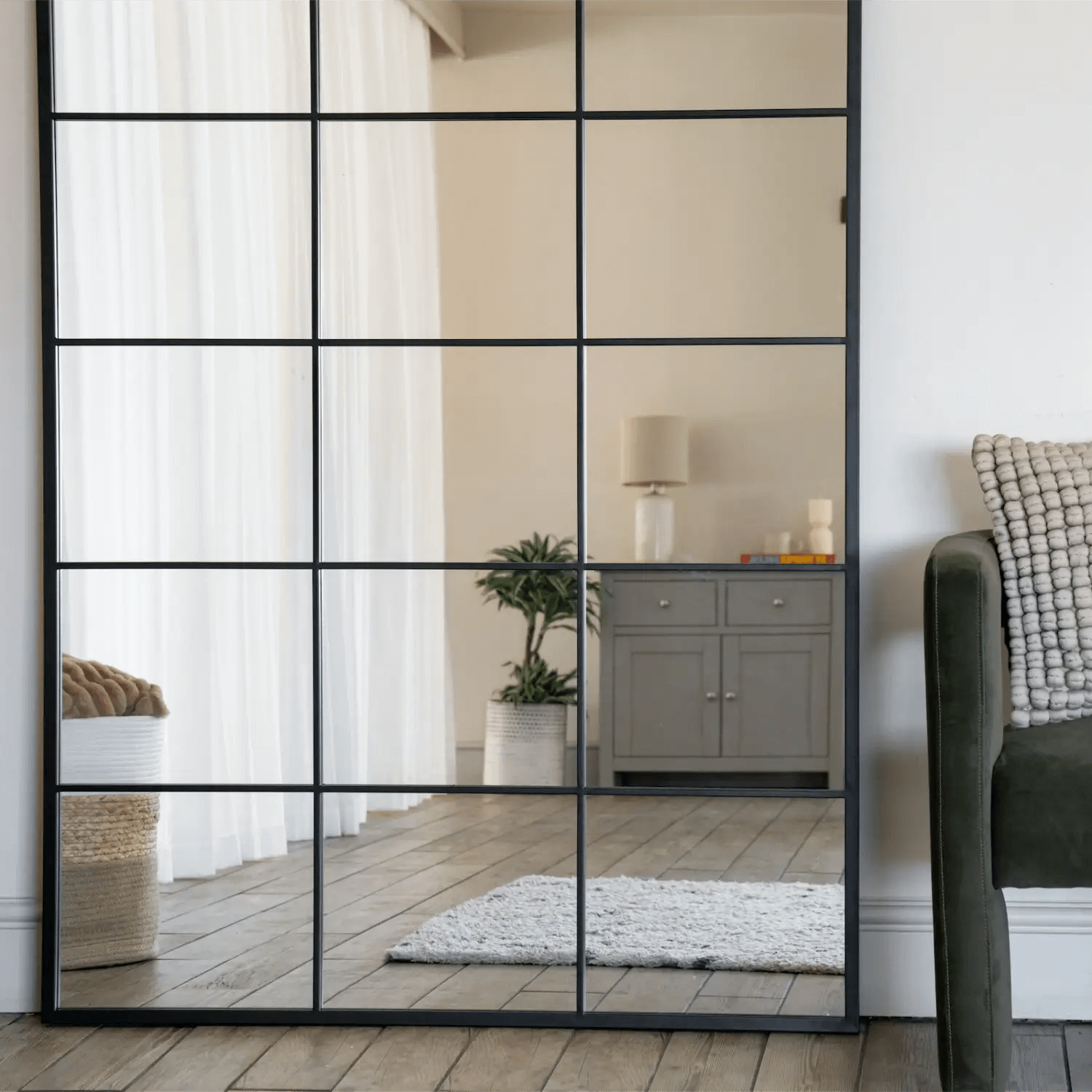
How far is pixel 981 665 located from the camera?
73.9 inches

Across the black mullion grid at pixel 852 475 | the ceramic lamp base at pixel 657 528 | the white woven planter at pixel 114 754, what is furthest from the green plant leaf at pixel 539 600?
the white woven planter at pixel 114 754

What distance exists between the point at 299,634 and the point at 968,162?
151 cm

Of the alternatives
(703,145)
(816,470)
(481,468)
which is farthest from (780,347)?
(481,468)

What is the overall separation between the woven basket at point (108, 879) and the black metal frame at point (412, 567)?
2 centimetres

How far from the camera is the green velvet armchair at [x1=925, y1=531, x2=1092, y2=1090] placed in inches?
73.5

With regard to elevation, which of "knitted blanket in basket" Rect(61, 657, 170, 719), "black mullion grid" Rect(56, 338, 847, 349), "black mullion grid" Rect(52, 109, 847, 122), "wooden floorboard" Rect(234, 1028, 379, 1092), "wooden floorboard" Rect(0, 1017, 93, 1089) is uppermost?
"black mullion grid" Rect(52, 109, 847, 122)

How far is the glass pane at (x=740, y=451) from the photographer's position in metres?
2.32

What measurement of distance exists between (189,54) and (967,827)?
1.91 metres

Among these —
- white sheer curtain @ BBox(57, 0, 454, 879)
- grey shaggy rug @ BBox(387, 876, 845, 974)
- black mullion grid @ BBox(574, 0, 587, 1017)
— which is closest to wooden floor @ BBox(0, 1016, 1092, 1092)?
grey shaggy rug @ BBox(387, 876, 845, 974)

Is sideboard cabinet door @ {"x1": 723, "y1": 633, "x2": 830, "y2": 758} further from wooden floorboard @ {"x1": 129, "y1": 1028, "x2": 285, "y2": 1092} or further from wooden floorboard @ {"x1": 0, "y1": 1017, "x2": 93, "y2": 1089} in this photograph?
wooden floorboard @ {"x1": 0, "y1": 1017, "x2": 93, "y2": 1089}

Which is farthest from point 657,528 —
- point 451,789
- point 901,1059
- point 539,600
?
point 901,1059

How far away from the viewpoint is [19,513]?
96.5 inches

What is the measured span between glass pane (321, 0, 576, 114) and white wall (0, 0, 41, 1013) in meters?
0.60

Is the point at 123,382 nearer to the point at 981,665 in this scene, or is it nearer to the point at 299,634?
the point at 299,634
